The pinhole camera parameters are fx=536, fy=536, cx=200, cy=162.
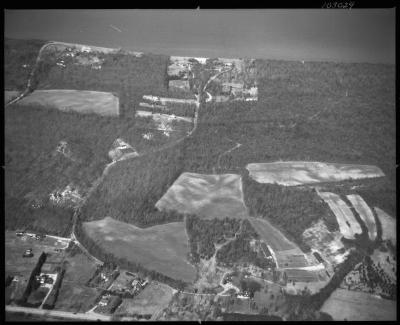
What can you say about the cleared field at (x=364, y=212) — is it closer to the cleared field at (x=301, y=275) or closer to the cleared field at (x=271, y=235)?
the cleared field at (x=271, y=235)

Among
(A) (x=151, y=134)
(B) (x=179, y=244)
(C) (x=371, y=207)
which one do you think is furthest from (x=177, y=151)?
(C) (x=371, y=207)

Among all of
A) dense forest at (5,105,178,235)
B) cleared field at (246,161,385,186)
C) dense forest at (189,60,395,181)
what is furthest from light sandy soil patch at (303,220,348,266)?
dense forest at (5,105,178,235)

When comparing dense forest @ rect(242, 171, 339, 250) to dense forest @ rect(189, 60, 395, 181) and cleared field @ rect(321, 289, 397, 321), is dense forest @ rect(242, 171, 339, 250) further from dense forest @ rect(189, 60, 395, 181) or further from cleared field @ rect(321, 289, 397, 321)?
cleared field @ rect(321, 289, 397, 321)

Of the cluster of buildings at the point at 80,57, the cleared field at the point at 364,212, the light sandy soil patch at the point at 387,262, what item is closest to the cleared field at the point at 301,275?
the light sandy soil patch at the point at 387,262

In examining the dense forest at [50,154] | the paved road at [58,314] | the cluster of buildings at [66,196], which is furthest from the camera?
the cluster of buildings at [66,196]

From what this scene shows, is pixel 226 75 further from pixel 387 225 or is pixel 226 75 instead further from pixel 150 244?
pixel 150 244

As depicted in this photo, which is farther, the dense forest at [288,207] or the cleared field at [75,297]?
the dense forest at [288,207]

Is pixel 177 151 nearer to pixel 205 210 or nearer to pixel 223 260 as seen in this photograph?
pixel 205 210

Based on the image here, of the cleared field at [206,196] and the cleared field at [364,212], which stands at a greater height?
the cleared field at [206,196]
